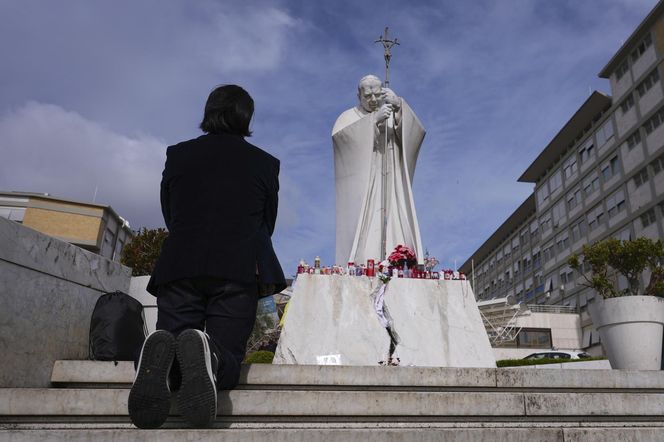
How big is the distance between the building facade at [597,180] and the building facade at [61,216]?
126ft

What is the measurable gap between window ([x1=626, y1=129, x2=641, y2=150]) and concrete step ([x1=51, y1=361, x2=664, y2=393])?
3810 cm

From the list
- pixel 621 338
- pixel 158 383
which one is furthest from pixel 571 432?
pixel 621 338

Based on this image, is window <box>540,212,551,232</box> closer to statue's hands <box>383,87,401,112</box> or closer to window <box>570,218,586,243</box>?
window <box>570,218,586,243</box>

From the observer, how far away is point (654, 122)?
1345 inches

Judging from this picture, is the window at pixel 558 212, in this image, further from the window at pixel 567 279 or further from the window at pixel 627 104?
the window at pixel 627 104

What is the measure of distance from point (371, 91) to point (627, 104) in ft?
110

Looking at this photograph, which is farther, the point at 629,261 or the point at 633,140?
the point at 633,140

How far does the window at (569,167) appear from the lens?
45131mm

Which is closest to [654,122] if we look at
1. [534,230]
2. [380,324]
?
[534,230]

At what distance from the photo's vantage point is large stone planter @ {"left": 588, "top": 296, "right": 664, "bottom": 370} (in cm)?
646

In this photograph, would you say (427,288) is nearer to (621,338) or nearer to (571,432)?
(621,338)

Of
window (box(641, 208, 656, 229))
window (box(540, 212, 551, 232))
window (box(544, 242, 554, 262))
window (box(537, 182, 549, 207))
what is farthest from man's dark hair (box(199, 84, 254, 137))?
window (box(537, 182, 549, 207))

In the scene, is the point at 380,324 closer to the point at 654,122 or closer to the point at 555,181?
the point at 654,122

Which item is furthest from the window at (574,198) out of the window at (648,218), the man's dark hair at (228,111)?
the man's dark hair at (228,111)
